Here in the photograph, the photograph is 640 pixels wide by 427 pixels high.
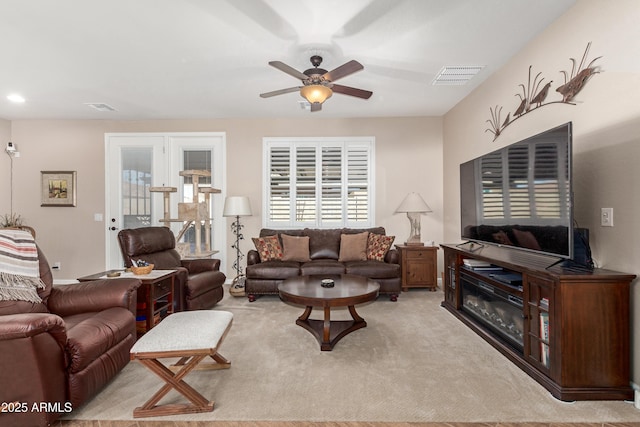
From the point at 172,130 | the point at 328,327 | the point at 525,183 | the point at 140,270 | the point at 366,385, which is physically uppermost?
the point at 172,130

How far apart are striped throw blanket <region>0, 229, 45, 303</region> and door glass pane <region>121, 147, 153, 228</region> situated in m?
3.15

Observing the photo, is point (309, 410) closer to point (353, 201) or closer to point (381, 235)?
point (381, 235)

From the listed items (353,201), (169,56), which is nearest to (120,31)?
(169,56)

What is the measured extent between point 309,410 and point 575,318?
5.55ft

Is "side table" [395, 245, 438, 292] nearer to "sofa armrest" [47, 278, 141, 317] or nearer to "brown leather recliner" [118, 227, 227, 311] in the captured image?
"brown leather recliner" [118, 227, 227, 311]

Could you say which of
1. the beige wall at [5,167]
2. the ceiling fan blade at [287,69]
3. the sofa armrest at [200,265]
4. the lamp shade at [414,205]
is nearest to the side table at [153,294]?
the sofa armrest at [200,265]

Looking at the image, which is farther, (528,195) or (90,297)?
(528,195)

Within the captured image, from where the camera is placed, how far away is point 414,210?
4680mm

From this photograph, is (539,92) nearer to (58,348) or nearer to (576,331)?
(576,331)

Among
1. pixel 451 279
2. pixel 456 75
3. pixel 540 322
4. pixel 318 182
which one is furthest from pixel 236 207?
pixel 540 322

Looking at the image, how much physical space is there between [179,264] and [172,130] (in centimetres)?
245

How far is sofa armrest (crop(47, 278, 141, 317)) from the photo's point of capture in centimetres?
229

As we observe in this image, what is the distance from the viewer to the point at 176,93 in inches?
163

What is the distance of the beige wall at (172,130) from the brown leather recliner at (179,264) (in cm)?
125
